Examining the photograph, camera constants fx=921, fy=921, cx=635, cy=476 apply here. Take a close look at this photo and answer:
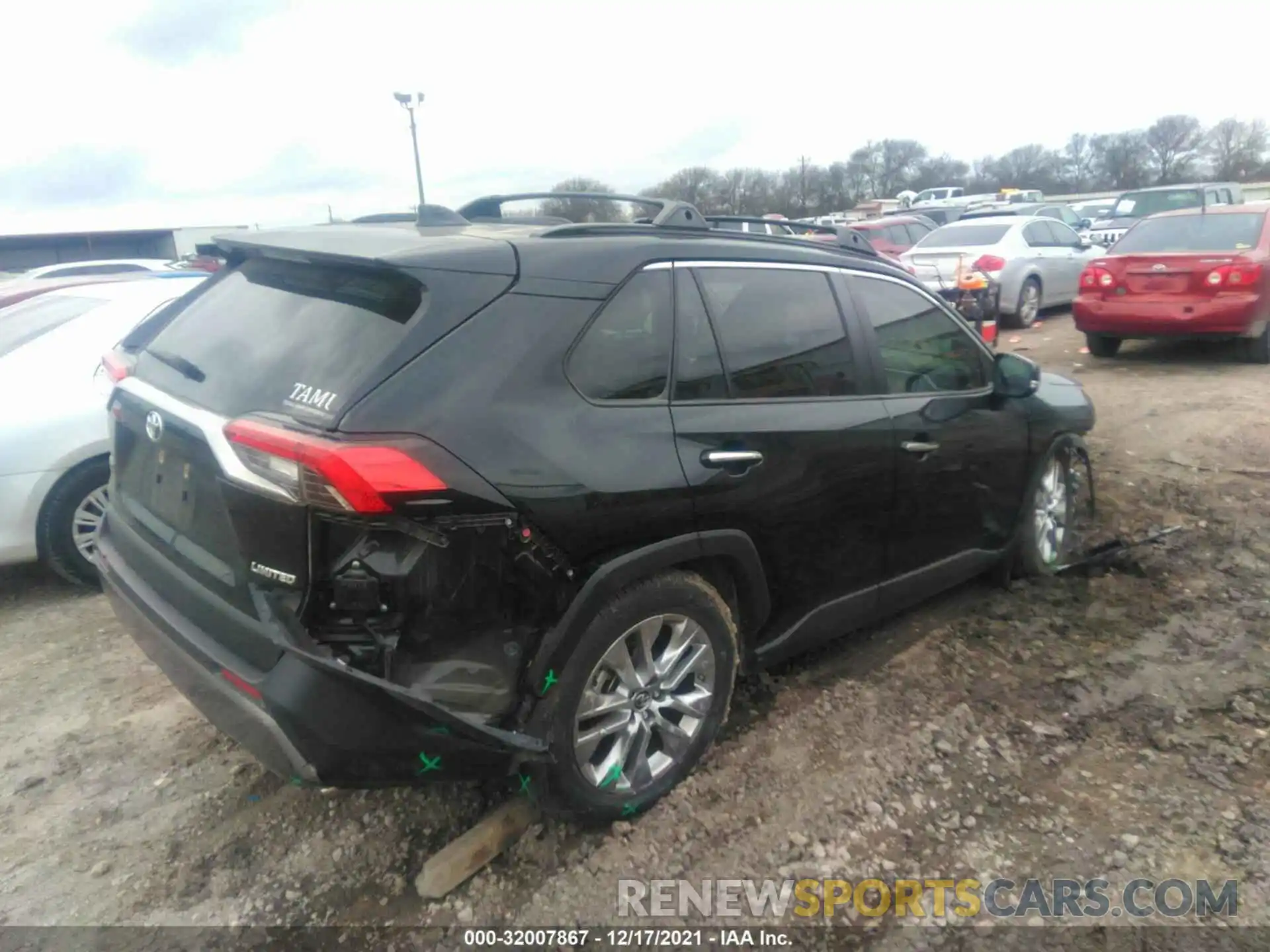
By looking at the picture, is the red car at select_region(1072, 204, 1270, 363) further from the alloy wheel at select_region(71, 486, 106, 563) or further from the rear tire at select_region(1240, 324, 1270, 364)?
the alloy wheel at select_region(71, 486, 106, 563)

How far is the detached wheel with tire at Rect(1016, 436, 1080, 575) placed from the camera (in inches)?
173

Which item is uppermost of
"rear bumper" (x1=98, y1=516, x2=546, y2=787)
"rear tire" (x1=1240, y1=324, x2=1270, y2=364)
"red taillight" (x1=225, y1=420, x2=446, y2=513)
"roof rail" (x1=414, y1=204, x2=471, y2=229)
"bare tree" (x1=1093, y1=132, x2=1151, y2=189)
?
"bare tree" (x1=1093, y1=132, x2=1151, y2=189)

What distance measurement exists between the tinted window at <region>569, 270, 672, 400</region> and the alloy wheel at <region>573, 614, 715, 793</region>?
0.71 m

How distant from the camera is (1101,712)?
351 centimetres

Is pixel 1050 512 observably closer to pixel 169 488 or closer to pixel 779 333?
pixel 779 333

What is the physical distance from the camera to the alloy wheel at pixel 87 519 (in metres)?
4.55

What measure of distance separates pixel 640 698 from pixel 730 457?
0.80 meters

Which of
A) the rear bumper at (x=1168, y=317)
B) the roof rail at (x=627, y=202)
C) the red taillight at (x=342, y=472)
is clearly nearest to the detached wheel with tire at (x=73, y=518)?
the roof rail at (x=627, y=202)

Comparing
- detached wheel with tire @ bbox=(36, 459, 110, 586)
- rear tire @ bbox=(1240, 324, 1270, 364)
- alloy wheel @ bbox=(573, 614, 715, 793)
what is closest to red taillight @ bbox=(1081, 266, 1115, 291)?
rear tire @ bbox=(1240, 324, 1270, 364)

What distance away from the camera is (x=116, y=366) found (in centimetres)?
325

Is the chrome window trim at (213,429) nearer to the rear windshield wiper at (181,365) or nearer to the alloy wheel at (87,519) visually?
the rear windshield wiper at (181,365)

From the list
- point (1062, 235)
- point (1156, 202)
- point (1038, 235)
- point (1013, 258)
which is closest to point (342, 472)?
point (1013, 258)

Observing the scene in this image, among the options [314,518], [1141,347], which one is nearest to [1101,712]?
[314,518]

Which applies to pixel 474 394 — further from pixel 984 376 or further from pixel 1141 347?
pixel 1141 347
